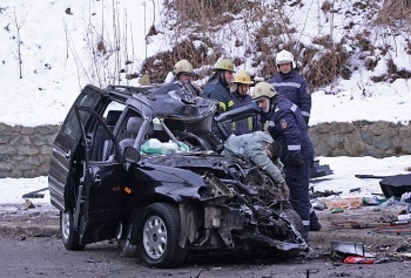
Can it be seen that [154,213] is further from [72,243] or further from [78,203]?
[72,243]

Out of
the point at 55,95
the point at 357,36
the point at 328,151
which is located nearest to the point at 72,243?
the point at 328,151

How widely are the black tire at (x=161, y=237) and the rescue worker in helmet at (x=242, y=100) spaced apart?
253cm

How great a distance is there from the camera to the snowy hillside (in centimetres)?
1839

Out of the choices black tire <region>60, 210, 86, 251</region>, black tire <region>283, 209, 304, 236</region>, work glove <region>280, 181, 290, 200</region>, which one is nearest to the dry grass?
black tire <region>60, 210, 86, 251</region>

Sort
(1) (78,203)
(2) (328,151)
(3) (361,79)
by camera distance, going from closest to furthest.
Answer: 1. (1) (78,203)
2. (2) (328,151)
3. (3) (361,79)

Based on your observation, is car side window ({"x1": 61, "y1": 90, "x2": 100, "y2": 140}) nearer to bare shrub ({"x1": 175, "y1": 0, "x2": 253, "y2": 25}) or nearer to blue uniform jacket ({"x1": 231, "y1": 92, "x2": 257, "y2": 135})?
blue uniform jacket ({"x1": 231, "y1": 92, "x2": 257, "y2": 135})

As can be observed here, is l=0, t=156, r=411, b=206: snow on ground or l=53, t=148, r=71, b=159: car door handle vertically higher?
l=53, t=148, r=71, b=159: car door handle

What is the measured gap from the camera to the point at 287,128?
10617 millimetres

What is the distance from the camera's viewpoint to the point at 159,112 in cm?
1014

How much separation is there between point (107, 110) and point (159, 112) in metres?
1.07

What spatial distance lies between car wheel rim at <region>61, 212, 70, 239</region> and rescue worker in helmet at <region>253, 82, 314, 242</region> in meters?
2.59

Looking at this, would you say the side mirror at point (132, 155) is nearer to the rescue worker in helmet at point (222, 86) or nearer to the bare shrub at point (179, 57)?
the rescue worker in helmet at point (222, 86)

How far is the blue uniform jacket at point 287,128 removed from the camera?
1062 centimetres

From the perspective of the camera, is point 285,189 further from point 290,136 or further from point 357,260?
point 357,260
